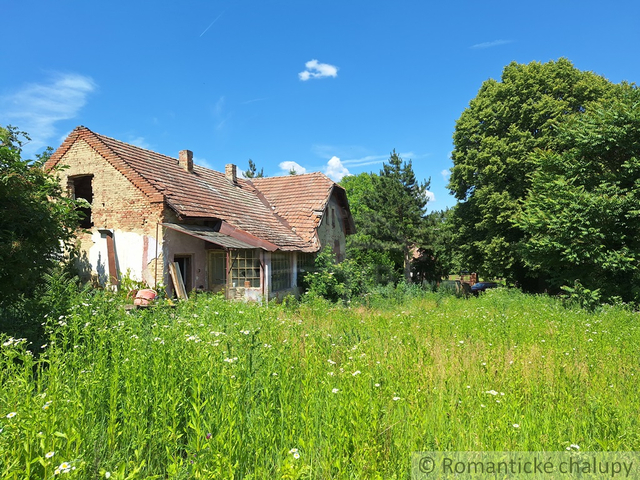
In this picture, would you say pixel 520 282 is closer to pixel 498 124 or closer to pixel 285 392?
pixel 498 124

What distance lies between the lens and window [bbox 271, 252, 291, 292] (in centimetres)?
1537

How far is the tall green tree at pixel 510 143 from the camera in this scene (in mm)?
20094

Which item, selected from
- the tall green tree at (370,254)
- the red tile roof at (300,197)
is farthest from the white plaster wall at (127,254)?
the tall green tree at (370,254)

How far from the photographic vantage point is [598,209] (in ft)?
42.1

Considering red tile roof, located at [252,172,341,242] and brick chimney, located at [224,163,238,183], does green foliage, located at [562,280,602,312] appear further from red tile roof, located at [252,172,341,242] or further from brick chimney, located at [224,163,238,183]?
brick chimney, located at [224,163,238,183]

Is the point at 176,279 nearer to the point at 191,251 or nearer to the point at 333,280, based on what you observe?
the point at 191,251

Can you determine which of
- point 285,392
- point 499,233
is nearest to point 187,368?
point 285,392

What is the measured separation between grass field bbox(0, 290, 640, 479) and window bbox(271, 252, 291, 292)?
928 cm

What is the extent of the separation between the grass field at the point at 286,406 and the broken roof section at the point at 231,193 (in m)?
9.02

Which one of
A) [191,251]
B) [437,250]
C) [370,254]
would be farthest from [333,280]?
[370,254]

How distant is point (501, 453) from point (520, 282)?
73.9 ft

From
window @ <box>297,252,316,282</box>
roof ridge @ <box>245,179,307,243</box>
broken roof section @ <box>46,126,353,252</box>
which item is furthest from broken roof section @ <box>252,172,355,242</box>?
window @ <box>297,252,316,282</box>

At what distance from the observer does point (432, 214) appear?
28.2 meters

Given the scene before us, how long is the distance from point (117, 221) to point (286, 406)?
43.7 ft
